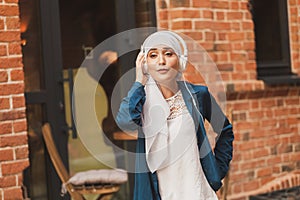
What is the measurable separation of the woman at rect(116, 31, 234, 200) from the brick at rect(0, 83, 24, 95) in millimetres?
1526

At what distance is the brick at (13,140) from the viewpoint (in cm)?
368

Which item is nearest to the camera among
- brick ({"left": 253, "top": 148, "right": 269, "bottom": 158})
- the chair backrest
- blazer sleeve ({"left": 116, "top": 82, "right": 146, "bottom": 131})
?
blazer sleeve ({"left": 116, "top": 82, "right": 146, "bottom": 131})

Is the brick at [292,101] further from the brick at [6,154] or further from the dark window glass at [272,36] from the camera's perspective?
the brick at [6,154]

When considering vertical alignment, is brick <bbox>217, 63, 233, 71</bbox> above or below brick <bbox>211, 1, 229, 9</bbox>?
below

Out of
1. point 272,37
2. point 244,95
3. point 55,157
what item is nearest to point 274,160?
point 244,95

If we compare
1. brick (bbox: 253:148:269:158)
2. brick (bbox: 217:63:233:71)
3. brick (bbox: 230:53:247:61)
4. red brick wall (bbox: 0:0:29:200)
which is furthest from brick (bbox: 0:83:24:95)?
brick (bbox: 253:148:269:158)

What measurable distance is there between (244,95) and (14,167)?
2.27 meters

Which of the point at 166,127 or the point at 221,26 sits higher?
the point at 221,26

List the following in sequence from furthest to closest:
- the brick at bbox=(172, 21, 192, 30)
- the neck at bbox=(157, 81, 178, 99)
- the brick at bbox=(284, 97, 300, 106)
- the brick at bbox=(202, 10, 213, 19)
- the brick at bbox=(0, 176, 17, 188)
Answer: the brick at bbox=(284, 97, 300, 106) → the brick at bbox=(202, 10, 213, 19) → the brick at bbox=(172, 21, 192, 30) → the brick at bbox=(0, 176, 17, 188) → the neck at bbox=(157, 81, 178, 99)

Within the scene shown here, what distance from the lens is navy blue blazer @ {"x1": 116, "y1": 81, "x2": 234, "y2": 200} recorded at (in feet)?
7.73

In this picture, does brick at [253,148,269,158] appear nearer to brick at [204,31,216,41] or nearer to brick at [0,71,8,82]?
brick at [204,31,216,41]

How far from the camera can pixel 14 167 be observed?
Result: 12.2 feet

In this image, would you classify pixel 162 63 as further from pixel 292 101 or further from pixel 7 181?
pixel 292 101

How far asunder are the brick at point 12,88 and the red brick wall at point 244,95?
141cm
